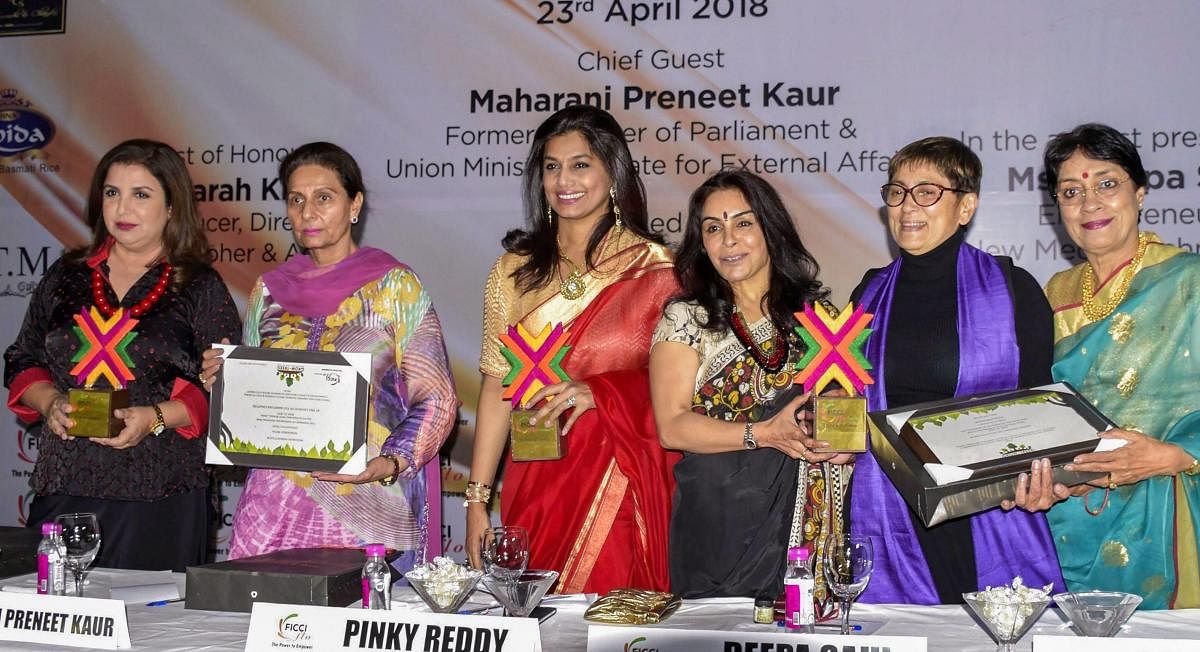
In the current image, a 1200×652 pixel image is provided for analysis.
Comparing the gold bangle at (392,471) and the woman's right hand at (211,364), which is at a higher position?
the woman's right hand at (211,364)

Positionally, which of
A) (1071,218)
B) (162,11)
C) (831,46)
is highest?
(162,11)

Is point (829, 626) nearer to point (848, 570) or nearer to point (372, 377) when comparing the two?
point (848, 570)

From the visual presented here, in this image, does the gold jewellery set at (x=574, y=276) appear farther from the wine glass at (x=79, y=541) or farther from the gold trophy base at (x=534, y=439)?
the wine glass at (x=79, y=541)

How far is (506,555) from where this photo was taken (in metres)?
2.13

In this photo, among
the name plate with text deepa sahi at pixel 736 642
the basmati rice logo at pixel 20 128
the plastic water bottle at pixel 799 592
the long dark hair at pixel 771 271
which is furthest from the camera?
the basmati rice logo at pixel 20 128

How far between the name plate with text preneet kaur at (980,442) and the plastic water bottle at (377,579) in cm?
106

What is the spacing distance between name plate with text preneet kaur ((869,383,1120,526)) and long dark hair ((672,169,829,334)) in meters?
0.52

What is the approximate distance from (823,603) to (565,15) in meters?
3.27

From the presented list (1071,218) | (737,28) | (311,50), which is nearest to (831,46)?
(737,28)

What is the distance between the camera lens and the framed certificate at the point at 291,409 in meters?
2.78

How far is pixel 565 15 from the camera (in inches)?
190

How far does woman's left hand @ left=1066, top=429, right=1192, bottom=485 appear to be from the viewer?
2.40m

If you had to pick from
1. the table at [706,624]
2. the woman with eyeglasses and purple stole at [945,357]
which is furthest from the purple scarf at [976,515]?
the table at [706,624]

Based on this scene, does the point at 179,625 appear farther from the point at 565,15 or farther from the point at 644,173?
the point at 565,15
